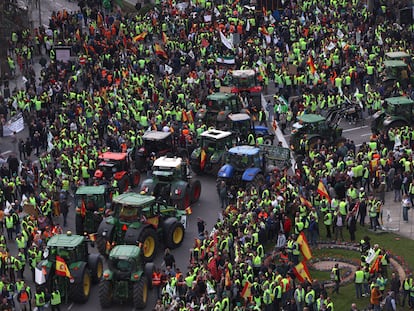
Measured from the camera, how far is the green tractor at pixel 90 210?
167 ft

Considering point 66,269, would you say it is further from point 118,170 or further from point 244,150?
point 244,150

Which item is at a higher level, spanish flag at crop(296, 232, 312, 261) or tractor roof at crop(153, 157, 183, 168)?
tractor roof at crop(153, 157, 183, 168)

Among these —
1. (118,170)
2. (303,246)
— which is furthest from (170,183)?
(303,246)

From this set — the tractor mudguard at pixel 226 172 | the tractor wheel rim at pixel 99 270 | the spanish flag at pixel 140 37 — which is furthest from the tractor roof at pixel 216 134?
the spanish flag at pixel 140 37

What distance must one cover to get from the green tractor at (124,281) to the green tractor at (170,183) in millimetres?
8491

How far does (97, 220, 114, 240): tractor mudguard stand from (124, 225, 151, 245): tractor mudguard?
892 mm

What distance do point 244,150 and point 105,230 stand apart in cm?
1001

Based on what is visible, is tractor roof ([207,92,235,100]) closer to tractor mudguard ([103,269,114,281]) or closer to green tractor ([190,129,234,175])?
green tractor ([190,129,234,175])

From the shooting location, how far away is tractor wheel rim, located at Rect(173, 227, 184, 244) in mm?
49719

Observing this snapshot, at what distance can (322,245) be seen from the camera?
163 ft

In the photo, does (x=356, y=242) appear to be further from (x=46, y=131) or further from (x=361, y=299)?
(x=46, y=131)

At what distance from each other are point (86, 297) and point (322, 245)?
10100mm

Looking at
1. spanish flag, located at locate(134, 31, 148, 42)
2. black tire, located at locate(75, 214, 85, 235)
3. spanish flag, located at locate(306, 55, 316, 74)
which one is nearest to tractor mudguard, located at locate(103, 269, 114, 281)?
black tire, located at locate(75, 214, 85, 235)

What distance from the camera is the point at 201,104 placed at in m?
66.2
